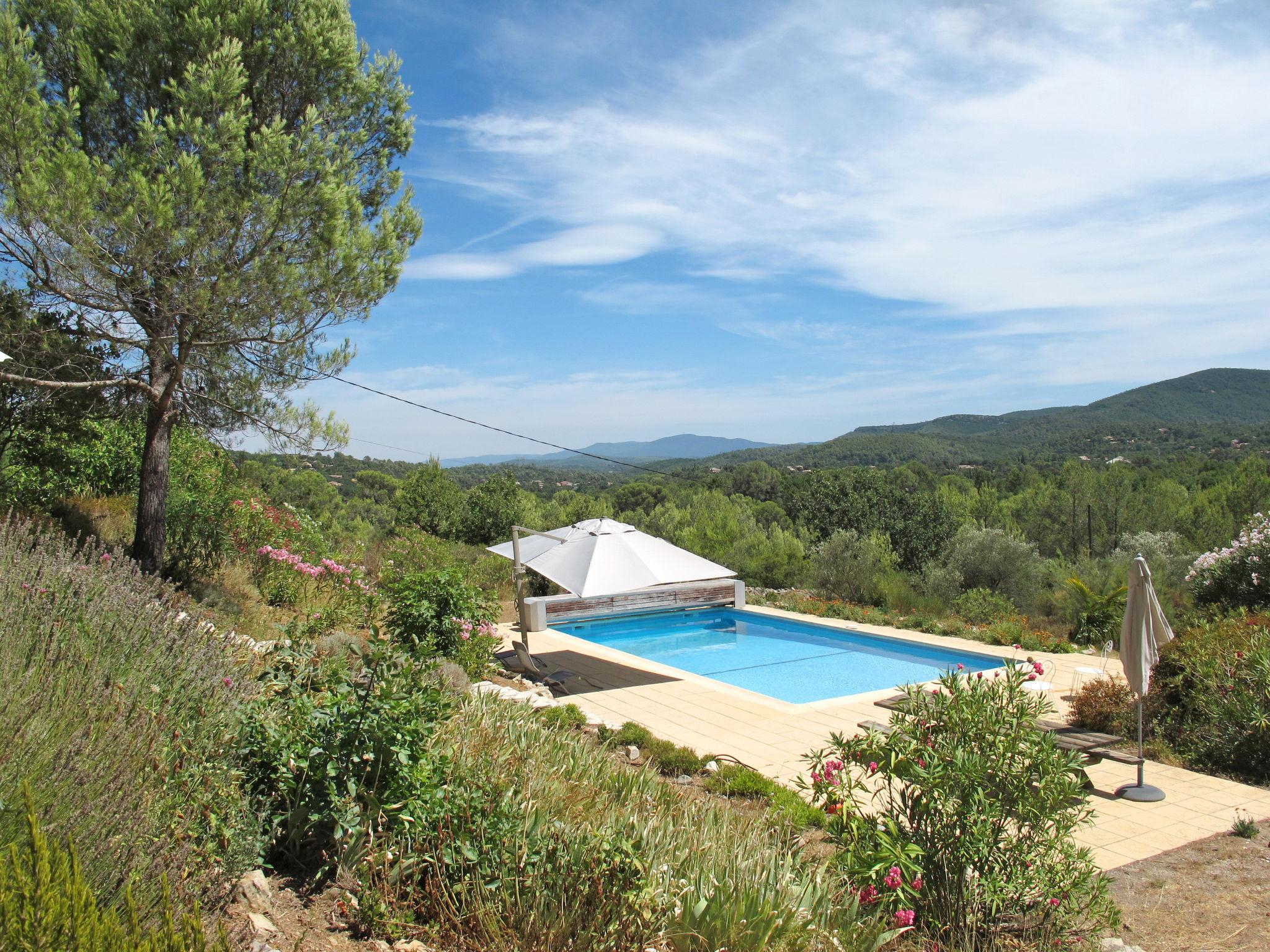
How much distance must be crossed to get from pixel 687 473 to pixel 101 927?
59157mm

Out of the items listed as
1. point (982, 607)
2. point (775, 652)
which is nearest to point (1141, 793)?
point (775, 652)

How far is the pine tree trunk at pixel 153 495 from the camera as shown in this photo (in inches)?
287

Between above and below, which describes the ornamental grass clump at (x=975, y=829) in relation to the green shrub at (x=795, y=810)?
above

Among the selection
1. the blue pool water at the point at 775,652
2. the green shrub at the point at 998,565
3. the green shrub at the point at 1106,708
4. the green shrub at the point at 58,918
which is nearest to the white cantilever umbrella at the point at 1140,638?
the green shrub at the point at 1106,708

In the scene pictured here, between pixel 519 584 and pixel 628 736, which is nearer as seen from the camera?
pixel 628 736

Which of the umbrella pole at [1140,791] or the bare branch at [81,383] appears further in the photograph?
the bare branch at [81,383]

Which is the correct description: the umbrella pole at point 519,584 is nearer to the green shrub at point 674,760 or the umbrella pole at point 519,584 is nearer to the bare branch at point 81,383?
the green shrub at point 674,760

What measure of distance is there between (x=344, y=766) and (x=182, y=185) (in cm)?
563

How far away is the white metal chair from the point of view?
287 inches

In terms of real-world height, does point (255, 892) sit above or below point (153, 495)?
below

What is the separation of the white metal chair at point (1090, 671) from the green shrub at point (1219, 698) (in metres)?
0.78

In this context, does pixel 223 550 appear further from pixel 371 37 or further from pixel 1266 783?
pixel 1266 783

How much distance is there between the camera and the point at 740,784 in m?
4.74

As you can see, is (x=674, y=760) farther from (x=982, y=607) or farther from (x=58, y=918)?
(x=982, y=607)
